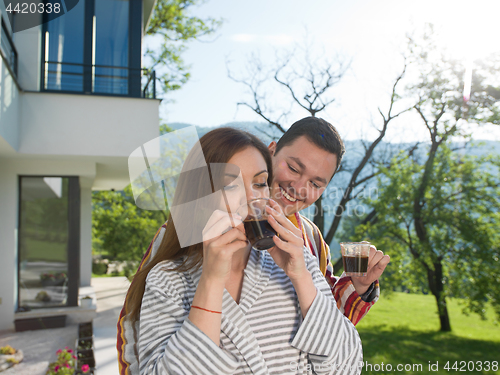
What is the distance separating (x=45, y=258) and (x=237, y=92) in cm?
651

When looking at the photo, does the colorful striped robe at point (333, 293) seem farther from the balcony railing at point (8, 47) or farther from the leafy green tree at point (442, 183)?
the leafy green tree at point (442, 183)

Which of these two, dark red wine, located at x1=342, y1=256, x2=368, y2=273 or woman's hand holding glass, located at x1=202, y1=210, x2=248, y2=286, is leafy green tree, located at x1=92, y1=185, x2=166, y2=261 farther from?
woman's hand holding glass, located at x1=202, y1=210, x2=248, y2=286

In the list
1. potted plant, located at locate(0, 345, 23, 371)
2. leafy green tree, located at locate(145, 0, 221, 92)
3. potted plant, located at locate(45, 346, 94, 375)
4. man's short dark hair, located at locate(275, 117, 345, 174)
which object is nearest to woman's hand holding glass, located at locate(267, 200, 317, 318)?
man's short dark hair, located at locate(275, 117, 345, 174)

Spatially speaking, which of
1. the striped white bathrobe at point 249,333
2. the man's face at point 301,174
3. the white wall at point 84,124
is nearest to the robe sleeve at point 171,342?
the striped white bathrobe at point 249,333

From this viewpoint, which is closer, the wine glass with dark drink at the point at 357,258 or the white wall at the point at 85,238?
the wine glass with dark drink at the point at 357,258

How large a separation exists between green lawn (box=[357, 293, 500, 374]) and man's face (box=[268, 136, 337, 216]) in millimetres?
8604

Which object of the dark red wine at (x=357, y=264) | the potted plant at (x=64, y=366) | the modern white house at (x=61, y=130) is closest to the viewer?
the dark red wine at (x=357, y=264)

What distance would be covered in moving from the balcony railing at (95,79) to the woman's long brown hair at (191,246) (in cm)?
624

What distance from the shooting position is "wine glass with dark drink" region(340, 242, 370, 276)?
1733 mm

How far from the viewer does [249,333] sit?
125 cm

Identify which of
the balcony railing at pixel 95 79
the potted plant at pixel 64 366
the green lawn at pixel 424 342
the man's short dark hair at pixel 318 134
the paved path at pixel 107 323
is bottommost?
the green lawn at pixel 424 342

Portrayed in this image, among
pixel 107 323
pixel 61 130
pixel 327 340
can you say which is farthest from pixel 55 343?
pixel 327 340

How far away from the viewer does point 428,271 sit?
12016 mm

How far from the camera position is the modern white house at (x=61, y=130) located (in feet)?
22.2
